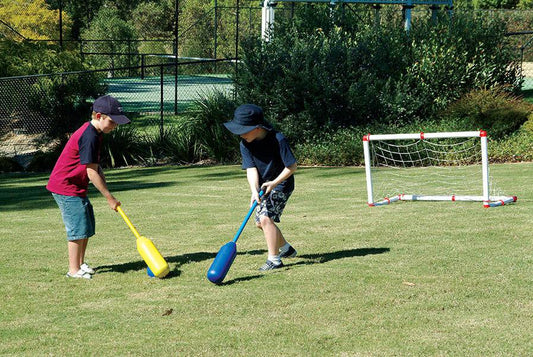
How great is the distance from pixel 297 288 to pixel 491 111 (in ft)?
36.6

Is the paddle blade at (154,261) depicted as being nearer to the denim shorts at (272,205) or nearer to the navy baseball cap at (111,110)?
the denim shorts at (272,205)

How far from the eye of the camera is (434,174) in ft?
42.1

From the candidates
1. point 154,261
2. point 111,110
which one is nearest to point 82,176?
point 111,110

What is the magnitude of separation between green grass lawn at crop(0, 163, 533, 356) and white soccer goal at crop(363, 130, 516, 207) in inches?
12.6

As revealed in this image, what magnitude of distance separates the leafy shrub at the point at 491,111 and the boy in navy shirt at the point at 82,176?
10.8 metres

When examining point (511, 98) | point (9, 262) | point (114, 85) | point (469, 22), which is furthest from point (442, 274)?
point (114, 85)

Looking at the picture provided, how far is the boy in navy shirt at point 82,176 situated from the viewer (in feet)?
19.5

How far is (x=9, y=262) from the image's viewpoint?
22.4 feet

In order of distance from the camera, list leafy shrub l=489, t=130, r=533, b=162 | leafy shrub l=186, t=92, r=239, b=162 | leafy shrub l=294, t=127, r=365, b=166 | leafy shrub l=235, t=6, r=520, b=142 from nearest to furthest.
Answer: leafy shrub l=489, t=130, r=533, b=162, leafy shrub l=294, t=127, r=365, b=166, leafy shrub l=235, t=6, r=520, b=142, leafy shrub l=186, t=92, r=239, b=162

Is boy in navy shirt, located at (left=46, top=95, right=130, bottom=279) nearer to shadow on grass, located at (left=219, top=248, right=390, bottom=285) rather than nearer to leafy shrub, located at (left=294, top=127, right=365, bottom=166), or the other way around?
shadow on grass, located at (left=219, top=248, right=390, bottom=285)

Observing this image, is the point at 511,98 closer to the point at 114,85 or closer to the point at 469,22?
the point at 469,22

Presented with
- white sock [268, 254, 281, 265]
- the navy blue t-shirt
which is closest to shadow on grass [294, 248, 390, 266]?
white sock [268, 254, 281, 265]

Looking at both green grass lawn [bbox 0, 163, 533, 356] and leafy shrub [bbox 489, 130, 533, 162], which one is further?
leafy shrub [bbox 489, 130, 533, 162]

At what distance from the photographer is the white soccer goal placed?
30.2 ft
